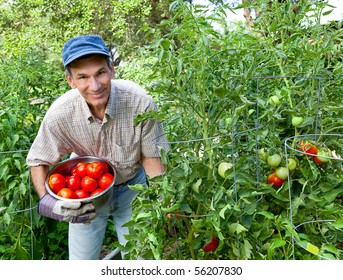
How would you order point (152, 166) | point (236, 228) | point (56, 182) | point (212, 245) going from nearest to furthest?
point (236, 228)
point (212, 245)
point (56, 182)
point (152, 166)

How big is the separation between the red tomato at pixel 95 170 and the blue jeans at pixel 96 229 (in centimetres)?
22

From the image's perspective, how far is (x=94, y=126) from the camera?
1586 mm

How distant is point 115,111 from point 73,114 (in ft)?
0.51

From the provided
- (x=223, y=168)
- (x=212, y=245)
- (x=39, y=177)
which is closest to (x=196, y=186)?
(x=223, y=168)

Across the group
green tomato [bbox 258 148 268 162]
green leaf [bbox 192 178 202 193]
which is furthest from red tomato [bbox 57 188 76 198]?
green tomato [bbox 258 148 268 162]

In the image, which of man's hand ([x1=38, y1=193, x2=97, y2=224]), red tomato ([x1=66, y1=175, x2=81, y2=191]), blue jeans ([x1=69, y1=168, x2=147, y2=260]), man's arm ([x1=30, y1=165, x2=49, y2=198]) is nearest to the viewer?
man's hand ([x1=38, y1=193, x2=97, y2=224])

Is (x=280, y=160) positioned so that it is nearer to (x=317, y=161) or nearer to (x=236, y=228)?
(x=317, y=161)

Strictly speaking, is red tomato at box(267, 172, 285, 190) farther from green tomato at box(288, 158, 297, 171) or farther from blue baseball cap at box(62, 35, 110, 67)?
blue baseball cap at box(62, 35, 110, 67)

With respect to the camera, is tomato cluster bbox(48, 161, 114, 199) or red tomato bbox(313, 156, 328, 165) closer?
red tomato bbox(313, 156, 328, 165)

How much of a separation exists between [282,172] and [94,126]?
710 mm

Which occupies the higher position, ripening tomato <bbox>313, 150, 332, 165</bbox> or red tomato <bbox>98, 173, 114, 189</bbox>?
ripening tomato <bbox>313, 150, 332, 165</bbox>

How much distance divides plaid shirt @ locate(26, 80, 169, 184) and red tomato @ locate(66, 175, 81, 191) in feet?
0.51

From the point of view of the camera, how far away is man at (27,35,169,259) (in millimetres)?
1474
